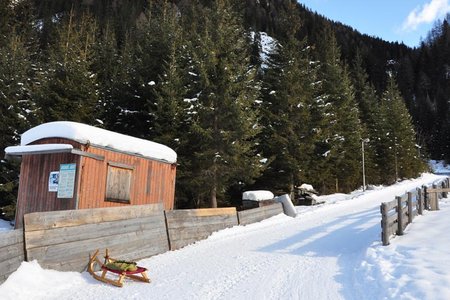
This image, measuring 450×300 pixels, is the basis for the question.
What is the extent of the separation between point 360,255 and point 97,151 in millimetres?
7810

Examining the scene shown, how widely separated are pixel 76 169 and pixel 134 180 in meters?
2.28

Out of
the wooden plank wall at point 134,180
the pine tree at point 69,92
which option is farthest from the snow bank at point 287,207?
the pine tree at point 69,92

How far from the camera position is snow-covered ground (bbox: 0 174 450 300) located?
6.64m

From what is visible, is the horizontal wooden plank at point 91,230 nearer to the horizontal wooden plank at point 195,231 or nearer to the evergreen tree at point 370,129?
the horizontal wooden plank at point 195,231

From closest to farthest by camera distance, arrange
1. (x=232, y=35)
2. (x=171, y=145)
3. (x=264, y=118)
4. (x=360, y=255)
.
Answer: (x=360, y=255) < (x=171, y=145) < (x=232, y=35) < (x=264, y=118)

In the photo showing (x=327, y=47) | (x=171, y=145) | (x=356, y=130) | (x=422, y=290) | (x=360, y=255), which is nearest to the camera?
(x=422, y=290)

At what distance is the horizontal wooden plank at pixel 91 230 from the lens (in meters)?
7.59

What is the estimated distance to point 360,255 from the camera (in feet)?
30.5

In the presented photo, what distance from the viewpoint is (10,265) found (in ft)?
22.8

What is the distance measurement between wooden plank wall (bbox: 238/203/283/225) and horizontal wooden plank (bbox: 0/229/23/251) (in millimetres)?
8787

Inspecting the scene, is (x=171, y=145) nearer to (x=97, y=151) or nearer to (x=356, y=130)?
(x=97, y=151)

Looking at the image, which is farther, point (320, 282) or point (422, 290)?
point (320, 282)

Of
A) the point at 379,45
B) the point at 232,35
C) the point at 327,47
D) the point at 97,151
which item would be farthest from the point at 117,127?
the point at 379,45

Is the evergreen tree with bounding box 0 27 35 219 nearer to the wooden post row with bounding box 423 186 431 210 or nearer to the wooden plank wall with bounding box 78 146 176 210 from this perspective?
the wooden plank wall with bounding box 78 146 176 210
